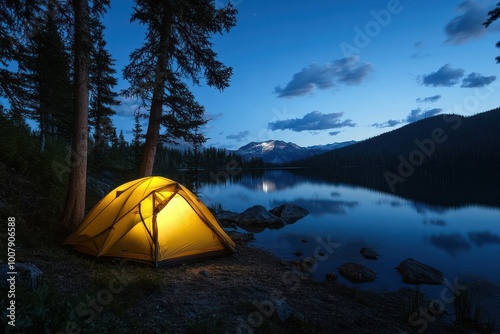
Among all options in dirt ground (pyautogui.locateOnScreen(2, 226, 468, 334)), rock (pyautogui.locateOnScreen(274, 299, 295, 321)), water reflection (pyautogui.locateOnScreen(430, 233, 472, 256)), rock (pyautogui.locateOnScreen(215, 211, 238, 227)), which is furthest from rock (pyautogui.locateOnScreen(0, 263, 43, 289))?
water reflection (pyautogui.locateOnScreen(430, 233, 472, 256))

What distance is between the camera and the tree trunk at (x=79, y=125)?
866cm

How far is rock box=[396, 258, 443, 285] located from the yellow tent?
6918 mm

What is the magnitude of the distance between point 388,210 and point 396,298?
70.8 feet

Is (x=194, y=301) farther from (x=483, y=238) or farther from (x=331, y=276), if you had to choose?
(x=483, y=238)

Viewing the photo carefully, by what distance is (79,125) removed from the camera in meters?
9.33

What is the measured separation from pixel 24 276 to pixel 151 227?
137 inches

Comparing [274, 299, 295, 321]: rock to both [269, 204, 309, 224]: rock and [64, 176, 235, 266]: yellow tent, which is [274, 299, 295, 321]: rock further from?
[269, 204, 309, 224]: rock

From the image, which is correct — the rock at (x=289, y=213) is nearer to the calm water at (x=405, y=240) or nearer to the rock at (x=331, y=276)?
the calm water at (x=405, y=240)

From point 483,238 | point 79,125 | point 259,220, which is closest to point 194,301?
point 79,125

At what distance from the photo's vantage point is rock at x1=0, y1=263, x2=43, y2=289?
459cm

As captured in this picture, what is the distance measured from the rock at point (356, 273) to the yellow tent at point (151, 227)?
183 inches

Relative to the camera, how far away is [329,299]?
711 centimetres

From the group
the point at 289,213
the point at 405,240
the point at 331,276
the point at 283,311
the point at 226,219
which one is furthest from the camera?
the point at 289,213

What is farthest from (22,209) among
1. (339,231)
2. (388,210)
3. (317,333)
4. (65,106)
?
(388,210)
